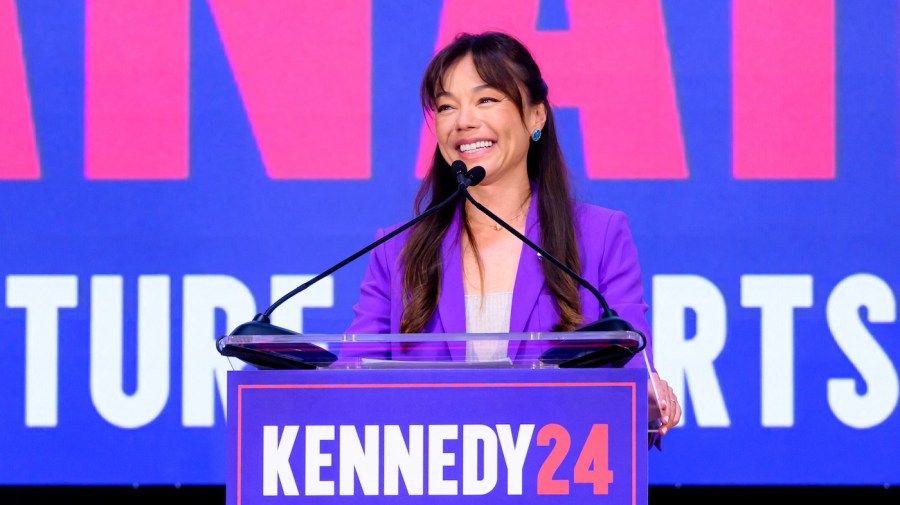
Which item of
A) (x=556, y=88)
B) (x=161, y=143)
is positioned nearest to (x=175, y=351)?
(x=161, y=143)

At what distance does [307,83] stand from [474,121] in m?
1.18

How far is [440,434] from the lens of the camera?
46.2 inches

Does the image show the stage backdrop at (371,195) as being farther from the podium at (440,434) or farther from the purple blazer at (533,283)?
the podium at (440,434)

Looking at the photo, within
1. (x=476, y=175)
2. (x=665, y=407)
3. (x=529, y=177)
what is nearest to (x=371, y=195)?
(x=529, y=177)

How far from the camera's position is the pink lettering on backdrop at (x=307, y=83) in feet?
9.64

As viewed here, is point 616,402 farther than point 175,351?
No

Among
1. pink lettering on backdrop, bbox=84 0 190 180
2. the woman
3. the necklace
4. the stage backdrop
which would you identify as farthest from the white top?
pink lettering on backdrop, bbox=84 0 190 180

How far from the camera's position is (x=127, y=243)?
2.94 meters

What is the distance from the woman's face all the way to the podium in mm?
760

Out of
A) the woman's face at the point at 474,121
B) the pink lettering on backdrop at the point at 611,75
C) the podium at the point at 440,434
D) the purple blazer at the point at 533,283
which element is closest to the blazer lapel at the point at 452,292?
the purple blazer at the point at 533,283

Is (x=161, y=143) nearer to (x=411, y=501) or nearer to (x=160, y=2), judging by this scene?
(x=160, y=2)

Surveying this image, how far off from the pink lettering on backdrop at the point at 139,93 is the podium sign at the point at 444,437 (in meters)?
1.88

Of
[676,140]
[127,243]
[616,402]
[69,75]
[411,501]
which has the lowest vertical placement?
[411,501]

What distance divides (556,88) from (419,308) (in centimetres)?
125
